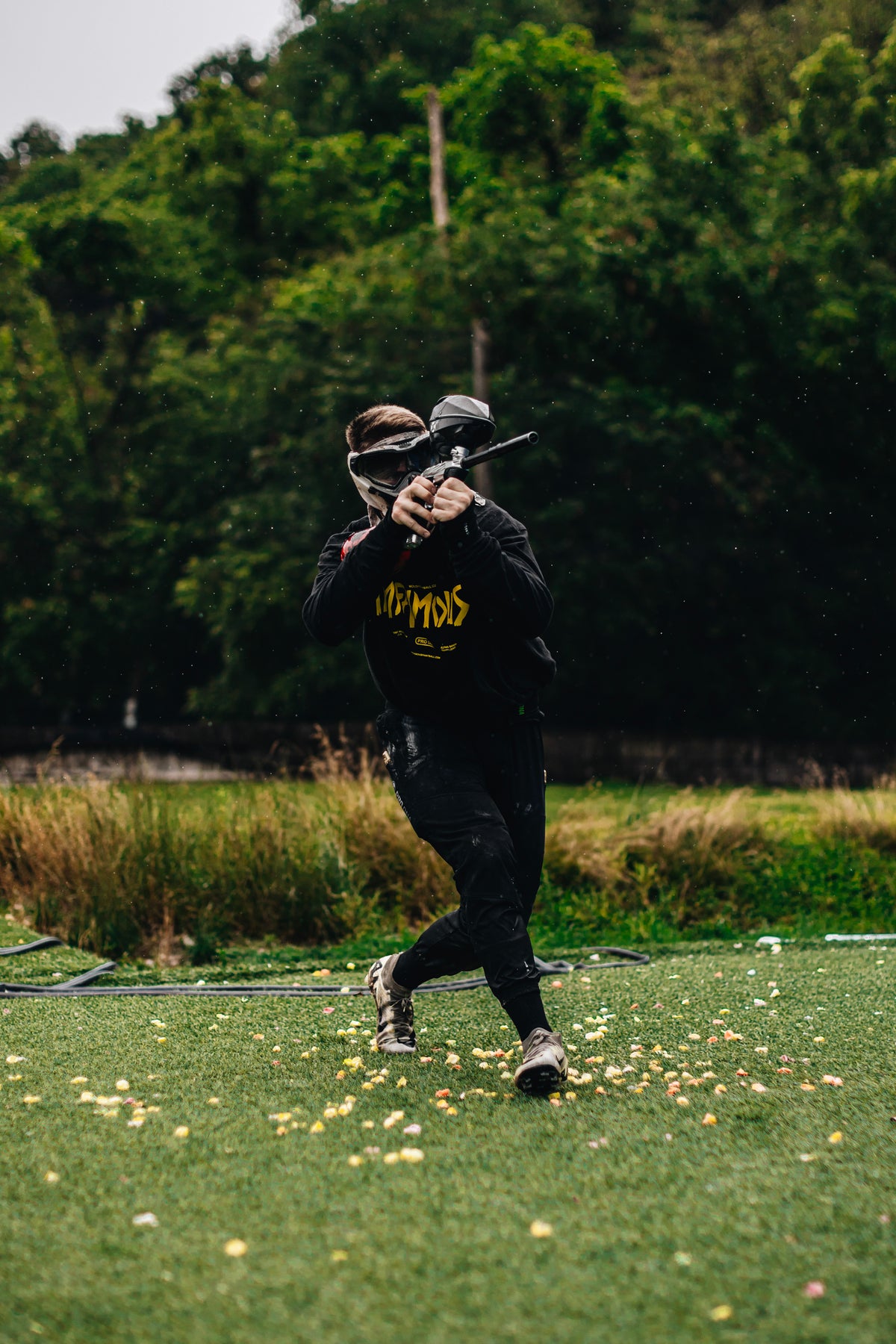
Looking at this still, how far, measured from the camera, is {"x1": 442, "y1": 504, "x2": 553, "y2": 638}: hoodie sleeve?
3.21 m

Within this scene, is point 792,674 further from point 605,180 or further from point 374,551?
point 374,551

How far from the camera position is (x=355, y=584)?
10.9 feet

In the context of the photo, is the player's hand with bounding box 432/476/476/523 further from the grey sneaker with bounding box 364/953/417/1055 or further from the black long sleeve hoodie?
the grey sneaker with bounding box 364/953/417/1055

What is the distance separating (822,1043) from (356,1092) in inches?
64.9

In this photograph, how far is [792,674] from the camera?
20422 millimetres

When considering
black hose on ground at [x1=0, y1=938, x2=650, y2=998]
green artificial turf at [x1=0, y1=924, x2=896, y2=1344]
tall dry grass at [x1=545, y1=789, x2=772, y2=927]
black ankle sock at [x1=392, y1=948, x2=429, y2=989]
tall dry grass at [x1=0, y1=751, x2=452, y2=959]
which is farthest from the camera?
tall dry grass at [x1=545, y1=789, x2=772, y2=927]

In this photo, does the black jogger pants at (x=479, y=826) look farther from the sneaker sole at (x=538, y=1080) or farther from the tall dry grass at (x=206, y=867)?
the tall dry grass at (x=206, y=867)

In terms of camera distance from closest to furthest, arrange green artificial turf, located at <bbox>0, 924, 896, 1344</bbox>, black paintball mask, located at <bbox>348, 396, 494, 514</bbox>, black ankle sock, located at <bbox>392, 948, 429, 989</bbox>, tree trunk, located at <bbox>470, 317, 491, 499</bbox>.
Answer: green artificial turf, located at <bbox>0, 924, 896, 1344</bbox> → black paintball mask, located at <bbox>348, 396, 494, 514</bbox> → black ankle sock, located at <bbox>392, 948, 429, 989</bbox> → tree trunk, located at <bbox>470, 317, 491, 499</bbox>

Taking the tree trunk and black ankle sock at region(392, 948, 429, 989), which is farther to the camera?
the tree trunk

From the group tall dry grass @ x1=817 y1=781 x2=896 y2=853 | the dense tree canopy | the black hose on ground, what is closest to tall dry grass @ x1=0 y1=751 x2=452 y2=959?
the black hose on ground

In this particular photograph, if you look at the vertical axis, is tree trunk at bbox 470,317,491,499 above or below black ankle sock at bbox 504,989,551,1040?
above

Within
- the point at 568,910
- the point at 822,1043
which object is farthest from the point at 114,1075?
the point at 568,910

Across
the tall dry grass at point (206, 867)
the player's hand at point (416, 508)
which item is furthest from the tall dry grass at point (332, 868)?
the player's hand at point (416, 508)

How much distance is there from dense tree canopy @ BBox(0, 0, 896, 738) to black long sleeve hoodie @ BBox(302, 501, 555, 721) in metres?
15.7
